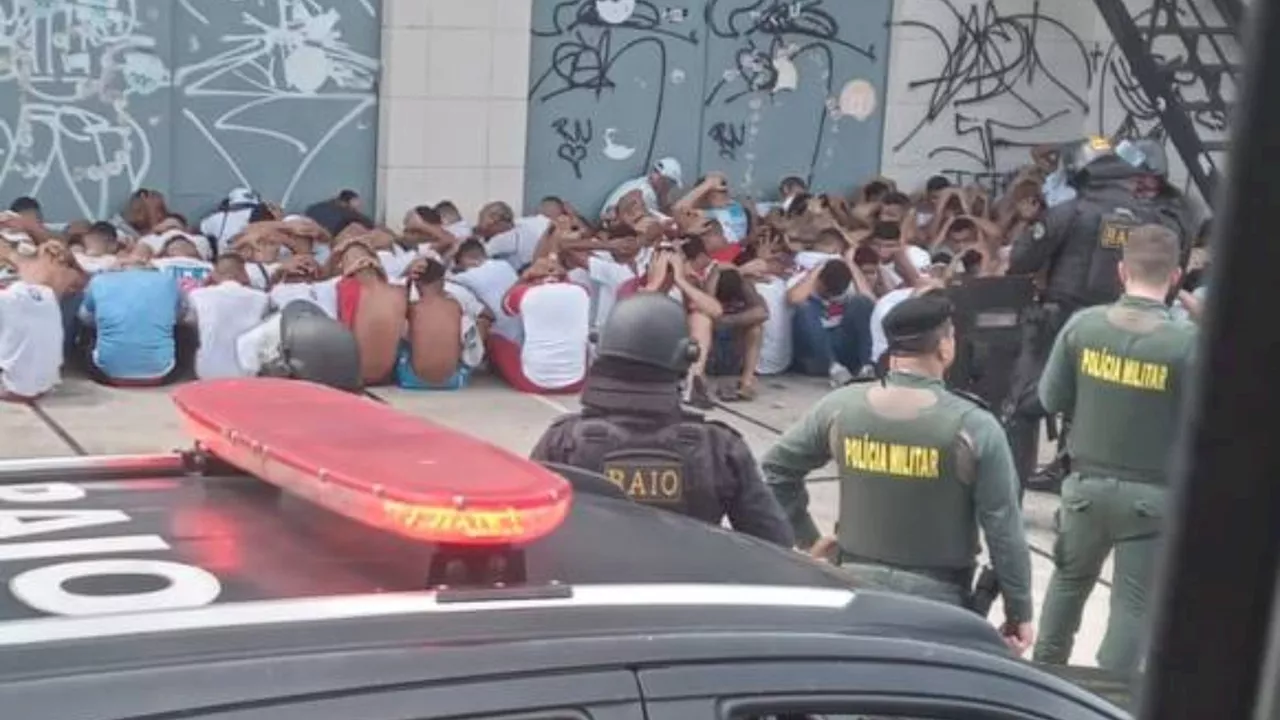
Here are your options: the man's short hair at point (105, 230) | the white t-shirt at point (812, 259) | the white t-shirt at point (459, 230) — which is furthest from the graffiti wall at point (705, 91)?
the man's short hair at point (105, 230)

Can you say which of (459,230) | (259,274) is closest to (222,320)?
(259,274)

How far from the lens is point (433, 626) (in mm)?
2406

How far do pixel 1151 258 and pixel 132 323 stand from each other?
258 inches

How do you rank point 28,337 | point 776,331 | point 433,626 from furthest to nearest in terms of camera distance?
point 776,331, point 28,337, point 433,626

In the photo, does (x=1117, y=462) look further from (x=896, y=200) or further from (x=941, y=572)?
(x=896, y=200)

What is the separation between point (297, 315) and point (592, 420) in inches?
44.0

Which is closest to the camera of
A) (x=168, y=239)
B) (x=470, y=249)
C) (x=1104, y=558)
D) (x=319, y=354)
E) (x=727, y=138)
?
(x=319, y=354)

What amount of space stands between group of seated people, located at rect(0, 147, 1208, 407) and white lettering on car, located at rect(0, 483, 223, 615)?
7.48 meters

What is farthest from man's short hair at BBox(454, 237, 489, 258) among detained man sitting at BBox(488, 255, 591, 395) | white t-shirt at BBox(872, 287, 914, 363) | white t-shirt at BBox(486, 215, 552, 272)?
white t-shirt at BBox(872, 287, 914, 363)

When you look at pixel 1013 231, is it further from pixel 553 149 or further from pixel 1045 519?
pixel 1045 519

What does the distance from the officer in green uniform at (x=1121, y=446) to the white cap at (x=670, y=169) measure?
901cm

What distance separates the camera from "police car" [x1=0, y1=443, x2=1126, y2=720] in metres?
2.21

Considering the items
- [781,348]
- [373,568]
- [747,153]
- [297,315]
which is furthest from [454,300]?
[373,568]

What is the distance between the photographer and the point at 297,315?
564cm
